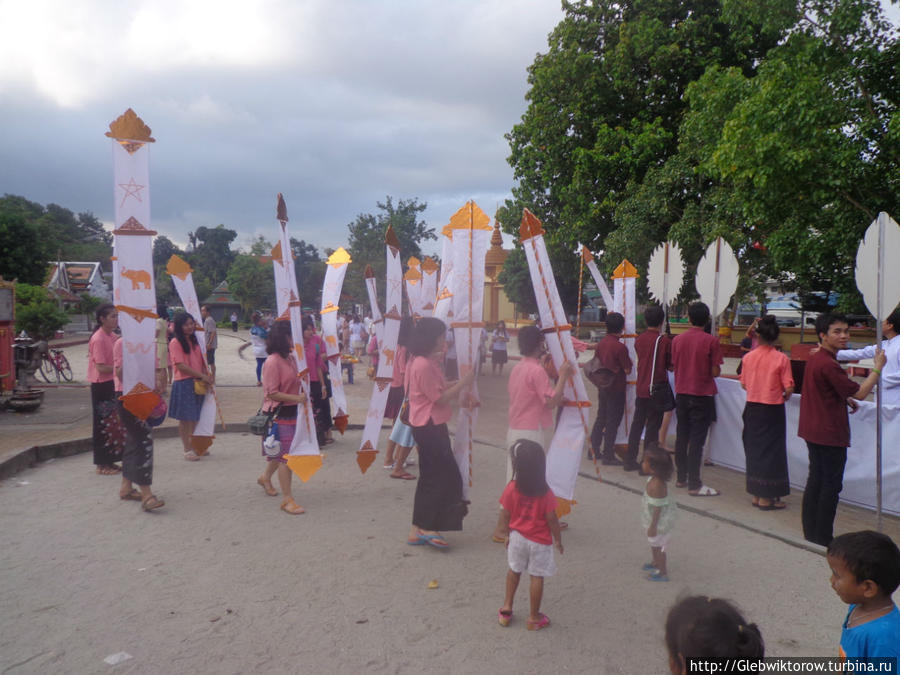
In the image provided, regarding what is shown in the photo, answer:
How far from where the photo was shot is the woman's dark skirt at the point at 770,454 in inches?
216

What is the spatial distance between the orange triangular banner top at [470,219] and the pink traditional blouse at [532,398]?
3.91ft

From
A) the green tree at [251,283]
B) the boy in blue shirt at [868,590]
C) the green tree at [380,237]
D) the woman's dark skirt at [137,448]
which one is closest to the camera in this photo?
the boy in blue shirt at [868,590]

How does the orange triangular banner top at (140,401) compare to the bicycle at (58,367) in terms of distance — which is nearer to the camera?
the orange triangular banner top at (140,401)

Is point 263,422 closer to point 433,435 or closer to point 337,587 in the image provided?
point 433,435

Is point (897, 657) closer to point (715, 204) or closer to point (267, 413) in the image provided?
point (267, 413)

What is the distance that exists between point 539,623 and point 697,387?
11.3ft

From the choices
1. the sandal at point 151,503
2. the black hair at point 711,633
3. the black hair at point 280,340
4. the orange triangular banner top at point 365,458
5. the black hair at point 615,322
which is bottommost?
the sandal at point 151,503

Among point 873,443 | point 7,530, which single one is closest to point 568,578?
point 873,443

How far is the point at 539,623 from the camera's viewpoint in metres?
3.34

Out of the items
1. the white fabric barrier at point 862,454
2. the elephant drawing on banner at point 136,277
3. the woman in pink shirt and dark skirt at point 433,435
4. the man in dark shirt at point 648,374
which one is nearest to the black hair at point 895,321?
the white fabric barrier at point 862,454

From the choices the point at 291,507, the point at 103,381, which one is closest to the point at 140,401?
the point at 291,507

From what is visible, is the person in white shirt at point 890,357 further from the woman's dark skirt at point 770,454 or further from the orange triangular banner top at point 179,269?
the orange triangular banner top at point 179,269

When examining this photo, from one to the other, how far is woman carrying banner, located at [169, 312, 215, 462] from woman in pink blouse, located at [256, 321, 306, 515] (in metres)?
1.62

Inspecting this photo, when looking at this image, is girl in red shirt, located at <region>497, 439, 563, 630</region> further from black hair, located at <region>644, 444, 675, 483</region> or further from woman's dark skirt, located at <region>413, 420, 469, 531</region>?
woman's dark skirt, located at <region>413, 420, 469, 531</region>
